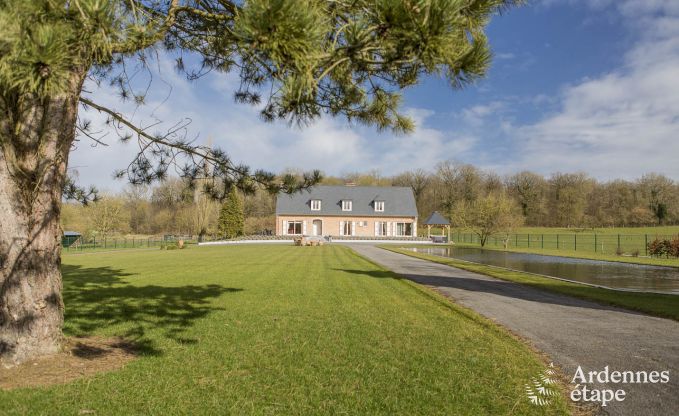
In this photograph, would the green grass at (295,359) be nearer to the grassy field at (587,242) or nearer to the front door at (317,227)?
the grassy field at (587,242)

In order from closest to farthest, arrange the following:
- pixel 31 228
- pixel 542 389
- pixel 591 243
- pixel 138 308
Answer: pixel 542 389 → pixel 31 228 → pixel 138 308 → pixel 591 243

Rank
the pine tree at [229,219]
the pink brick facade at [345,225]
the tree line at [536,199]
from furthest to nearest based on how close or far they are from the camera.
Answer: the tree line at [536,199], the pink brick facade at [345,225], the pine tree at [229,219]

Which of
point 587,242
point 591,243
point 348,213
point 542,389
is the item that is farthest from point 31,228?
point 587,242

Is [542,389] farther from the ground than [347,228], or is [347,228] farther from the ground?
[347,228]

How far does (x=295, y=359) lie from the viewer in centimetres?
493

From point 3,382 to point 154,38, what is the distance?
3.62 m

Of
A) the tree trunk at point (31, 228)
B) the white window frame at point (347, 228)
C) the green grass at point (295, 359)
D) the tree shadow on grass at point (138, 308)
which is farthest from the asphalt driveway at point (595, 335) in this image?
the white window frame at point (347, 228)

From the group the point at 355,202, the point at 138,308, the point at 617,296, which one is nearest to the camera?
the point at 138,308

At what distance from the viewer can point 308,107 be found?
12.1 ft

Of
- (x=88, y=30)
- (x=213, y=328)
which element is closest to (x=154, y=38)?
(x=88, y=30)

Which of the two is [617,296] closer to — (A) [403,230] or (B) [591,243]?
(A) [403,230]

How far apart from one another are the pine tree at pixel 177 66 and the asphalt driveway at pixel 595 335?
3392 mm

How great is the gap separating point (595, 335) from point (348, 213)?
136 feet

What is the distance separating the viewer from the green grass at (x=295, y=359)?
3.71 meters
